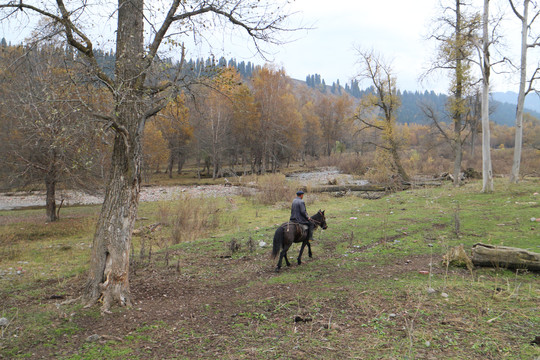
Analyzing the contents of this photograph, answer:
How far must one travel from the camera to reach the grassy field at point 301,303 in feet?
14.0

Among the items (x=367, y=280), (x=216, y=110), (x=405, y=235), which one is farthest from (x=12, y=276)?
(x=216, y=110)

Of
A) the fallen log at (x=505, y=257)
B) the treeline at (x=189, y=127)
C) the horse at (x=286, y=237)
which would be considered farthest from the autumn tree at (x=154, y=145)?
the fallen log at (x=505, y=257)

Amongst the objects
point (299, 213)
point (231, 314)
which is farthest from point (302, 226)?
point (231, 314)

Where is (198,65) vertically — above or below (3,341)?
above

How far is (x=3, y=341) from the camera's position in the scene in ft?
15.1

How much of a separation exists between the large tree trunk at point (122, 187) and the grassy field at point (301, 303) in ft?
1.67

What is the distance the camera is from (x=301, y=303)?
18.8ft

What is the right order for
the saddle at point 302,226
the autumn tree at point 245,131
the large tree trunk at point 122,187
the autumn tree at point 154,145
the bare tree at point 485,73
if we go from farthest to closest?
the autumn tree at point 245,131 < the autumn tree at point 154,145 < the bare tree at point 485,73 < the saddle at point 302,226 < the large tree trunk at point 122,187

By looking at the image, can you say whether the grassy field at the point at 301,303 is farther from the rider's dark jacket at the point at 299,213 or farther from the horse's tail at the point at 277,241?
the rider's dark jacket at the point at 299,213

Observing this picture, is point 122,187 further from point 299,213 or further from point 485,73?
point 485,73

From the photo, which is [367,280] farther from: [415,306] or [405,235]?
[405,235]

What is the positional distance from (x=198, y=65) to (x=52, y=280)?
606 centimetres

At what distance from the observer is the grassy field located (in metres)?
4.26

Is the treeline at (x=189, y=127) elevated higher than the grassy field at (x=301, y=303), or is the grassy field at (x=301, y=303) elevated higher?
the treeline at (x=189, y=127)
